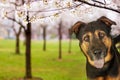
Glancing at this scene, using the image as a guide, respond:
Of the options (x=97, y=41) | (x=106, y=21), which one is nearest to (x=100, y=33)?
(x=97, y=41)

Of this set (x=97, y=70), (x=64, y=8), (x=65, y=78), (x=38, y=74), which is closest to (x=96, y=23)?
(x=97, y=70)

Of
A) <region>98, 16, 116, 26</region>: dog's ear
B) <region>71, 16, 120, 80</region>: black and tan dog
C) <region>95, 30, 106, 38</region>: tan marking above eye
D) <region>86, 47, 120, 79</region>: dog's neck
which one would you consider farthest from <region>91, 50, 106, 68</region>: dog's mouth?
<region>98, 16, 116, 26</region>: dog's ear

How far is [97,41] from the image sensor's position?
27.3 feet

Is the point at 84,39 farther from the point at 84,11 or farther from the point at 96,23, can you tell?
the point at 84,11

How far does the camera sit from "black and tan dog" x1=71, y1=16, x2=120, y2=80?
830cm

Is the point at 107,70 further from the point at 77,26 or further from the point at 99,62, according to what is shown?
the point at 77,26

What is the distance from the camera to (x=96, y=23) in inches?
333

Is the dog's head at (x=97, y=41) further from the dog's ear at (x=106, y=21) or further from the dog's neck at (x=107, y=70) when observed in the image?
the dog's neck at (x=107, y=70)

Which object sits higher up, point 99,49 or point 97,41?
point 97,41

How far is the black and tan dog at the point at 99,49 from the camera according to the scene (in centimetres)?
830

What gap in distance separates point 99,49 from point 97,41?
184 mm

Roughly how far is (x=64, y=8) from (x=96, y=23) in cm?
302

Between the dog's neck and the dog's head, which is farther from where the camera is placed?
the dog's neck

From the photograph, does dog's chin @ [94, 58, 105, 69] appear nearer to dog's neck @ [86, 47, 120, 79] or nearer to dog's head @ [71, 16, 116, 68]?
dog's head @ [71, 16, 116, 68]
